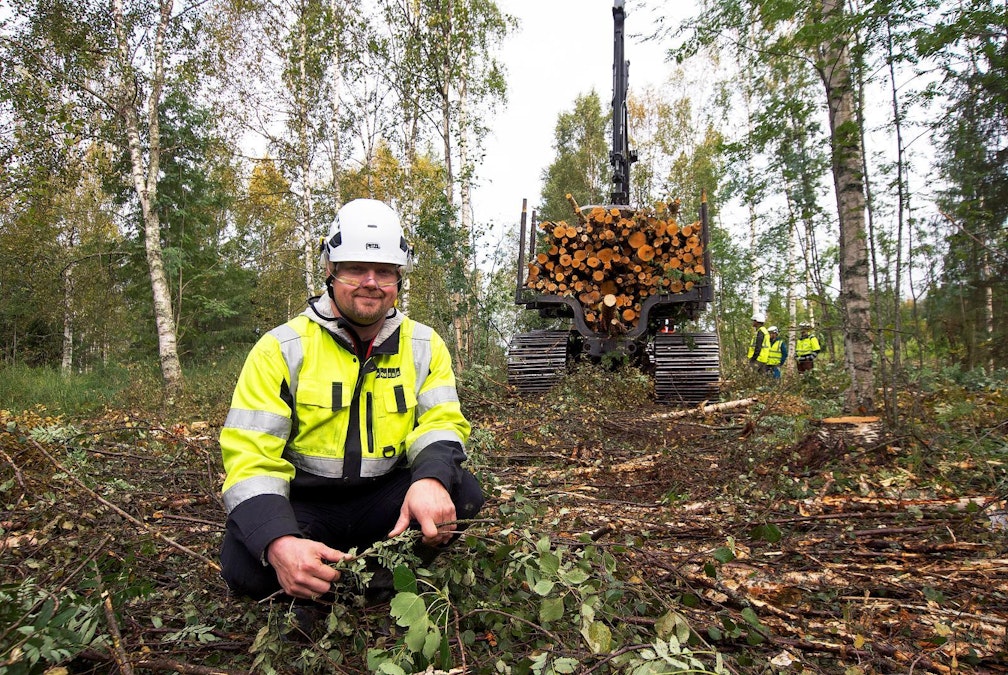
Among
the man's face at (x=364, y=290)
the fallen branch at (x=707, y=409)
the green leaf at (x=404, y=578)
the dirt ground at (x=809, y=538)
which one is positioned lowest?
the dirt ground at (x=809, y=538)

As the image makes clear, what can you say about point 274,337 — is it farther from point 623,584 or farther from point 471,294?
point 471,294

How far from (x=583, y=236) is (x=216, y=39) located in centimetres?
1153

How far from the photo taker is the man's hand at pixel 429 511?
Answer: 1979 millimetres

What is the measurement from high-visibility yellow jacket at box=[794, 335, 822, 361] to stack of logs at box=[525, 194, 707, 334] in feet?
19.4

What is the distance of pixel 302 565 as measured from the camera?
1789mm

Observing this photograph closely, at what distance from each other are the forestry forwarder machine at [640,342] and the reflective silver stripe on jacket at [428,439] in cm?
506

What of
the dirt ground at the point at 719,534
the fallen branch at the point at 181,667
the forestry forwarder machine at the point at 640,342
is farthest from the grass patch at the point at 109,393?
the fallen branch at the point at 181,667

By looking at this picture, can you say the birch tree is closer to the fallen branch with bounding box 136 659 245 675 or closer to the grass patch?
the grass patch

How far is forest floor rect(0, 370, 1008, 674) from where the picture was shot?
6.01ft

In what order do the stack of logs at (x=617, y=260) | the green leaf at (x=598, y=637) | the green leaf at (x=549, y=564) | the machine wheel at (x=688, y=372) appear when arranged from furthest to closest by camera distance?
the stack of logs at (x=617, y=260) → the machine wheel at (x=688, y=372) → the green leaf at (x=549, y=564) → the green leaf at (x=598, y=637)

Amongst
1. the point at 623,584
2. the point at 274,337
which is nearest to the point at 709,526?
the point at 623,584

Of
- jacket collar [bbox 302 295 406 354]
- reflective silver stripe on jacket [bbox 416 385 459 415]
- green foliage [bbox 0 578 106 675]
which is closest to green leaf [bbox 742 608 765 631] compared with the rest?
reflective silver stripe on jacket [bbox 416 385 459 415]

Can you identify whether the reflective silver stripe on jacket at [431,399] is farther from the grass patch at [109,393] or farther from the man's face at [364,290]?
the grass patch at [109,393]

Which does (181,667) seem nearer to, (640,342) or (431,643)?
(431,643)
